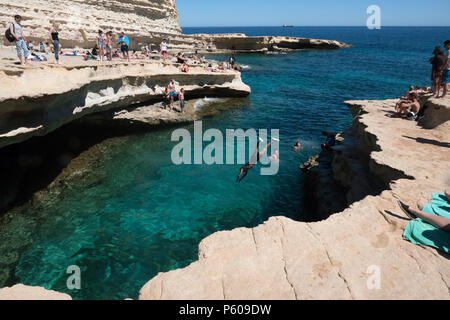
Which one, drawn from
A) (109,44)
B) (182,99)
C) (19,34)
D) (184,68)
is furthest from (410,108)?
(109,44)

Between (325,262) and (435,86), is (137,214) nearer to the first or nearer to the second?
(325,262)

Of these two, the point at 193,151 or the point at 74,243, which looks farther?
the point at 193,151

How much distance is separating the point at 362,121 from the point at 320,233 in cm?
772

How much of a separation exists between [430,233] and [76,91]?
13.0 meters

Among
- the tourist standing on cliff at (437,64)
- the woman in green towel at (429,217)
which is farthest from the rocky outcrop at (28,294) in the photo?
the tourist standing on cliff at (437,64)

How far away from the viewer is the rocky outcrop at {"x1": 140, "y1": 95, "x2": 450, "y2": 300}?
4.44m

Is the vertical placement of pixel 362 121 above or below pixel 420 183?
above

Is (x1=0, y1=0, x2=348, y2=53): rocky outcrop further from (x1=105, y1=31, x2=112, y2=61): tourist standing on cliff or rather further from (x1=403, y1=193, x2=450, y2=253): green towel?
(x1=403, y1=193, x2=450, y2=253): green towel

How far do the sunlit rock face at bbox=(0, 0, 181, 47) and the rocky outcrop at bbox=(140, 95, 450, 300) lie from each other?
1128 inches

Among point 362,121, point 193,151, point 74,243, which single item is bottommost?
point 74,243
